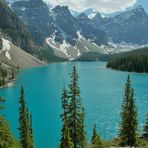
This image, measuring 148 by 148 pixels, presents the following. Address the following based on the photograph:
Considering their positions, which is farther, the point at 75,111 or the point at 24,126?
the point at 24,126

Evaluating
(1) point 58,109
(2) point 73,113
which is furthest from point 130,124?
(1) point 58,109

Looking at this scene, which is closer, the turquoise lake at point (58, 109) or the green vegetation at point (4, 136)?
the green vegetation at point (4, 136)

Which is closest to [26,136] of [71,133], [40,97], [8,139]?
[71,133]

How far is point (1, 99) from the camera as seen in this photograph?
2817cm

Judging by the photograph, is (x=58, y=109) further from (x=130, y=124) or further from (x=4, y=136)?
(x=4, y=136)

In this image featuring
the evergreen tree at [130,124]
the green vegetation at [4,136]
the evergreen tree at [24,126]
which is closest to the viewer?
the green vegetation at [4,136]

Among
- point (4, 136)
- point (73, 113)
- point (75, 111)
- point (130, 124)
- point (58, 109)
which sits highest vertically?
point (4, 136)

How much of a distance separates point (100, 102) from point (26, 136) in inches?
3495

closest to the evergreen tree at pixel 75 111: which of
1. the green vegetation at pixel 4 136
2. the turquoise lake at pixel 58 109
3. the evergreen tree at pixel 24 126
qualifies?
the evergreen tree at pixel 24 126

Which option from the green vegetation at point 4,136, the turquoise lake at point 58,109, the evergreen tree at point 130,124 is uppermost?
the green vegetation at point 4,136

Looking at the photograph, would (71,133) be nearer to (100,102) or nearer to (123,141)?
(123,141)

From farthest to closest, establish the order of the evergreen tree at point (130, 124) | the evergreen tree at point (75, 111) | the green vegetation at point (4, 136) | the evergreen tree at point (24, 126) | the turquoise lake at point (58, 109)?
the turquoise lake at point (58, 109) < the evergreen tree at point (130, 124) < the evergreen tree at point (24, 126) < the evergreen tree at point (75, 111) < the green vegetation at point (4, 136)

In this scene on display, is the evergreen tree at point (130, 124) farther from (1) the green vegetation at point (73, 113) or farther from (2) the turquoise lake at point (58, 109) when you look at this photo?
(1) the green vegetation at point (73, 113)

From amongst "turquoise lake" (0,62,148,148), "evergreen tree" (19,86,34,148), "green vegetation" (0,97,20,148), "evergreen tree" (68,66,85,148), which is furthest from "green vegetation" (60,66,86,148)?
"green vegetation" (0,97,20,148)
